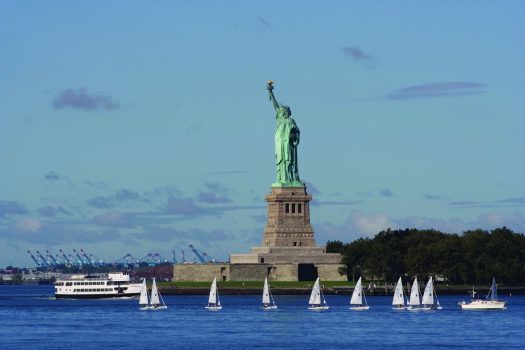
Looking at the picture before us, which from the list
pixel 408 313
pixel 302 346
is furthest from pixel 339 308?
pixel 302 346

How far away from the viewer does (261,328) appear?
144750 millimetres

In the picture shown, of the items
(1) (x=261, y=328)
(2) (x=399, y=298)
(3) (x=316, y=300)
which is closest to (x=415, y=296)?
(2) (x=399, y=298)

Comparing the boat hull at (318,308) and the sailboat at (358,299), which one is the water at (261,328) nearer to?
the boat hull at (318,308)

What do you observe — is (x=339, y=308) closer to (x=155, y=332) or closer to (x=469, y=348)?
(x=155, y=332)

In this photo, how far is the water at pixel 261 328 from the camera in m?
128

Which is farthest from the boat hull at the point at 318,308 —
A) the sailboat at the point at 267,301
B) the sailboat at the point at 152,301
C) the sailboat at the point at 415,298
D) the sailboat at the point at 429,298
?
the sailboat at the point at 152,301

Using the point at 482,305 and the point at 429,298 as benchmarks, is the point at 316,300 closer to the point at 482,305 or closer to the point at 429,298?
the point at 429,298

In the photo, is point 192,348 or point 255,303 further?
point 255,303

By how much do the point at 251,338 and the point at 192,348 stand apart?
948cm

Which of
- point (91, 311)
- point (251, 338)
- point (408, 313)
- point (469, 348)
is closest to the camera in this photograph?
point (469, 348)

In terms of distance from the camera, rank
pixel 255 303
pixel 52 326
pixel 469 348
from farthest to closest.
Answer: pixel 255 303 → pixel 52 326 → pixel 469 348

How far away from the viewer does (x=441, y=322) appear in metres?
152

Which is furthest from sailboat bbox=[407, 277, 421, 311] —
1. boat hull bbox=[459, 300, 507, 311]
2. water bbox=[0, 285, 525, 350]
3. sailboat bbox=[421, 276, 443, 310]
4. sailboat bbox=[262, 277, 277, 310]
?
sailboat bbox=[262, 277, 277, 310]

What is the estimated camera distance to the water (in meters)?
128
